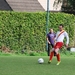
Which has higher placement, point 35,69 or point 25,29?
point 25,29

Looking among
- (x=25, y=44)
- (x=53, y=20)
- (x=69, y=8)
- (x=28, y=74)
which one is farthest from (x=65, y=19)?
(x=28, y=74)

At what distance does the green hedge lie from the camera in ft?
106

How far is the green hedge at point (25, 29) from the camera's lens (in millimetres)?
32375

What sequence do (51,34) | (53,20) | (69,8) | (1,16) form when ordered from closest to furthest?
(51,34)
(1,16)
(53,20)
(69,8)

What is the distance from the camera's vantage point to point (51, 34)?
29.6m

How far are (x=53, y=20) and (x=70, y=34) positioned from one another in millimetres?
2063

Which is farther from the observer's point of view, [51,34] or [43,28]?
[43,28]

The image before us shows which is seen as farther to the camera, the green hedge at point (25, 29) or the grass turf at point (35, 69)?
the green hedge at point (25, 29)

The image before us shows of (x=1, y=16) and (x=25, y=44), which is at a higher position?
(x=1, y=16)

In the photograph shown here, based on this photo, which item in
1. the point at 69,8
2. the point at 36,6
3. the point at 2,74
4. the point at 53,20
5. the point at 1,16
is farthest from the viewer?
the point at 69,8

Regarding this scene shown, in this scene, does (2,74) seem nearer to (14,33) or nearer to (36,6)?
(14,33)

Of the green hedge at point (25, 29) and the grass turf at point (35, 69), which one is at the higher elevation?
the green hedge at point (25, 29)

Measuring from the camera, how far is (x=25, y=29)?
33094 mm

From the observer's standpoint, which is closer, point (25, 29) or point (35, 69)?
point (35, 69)
